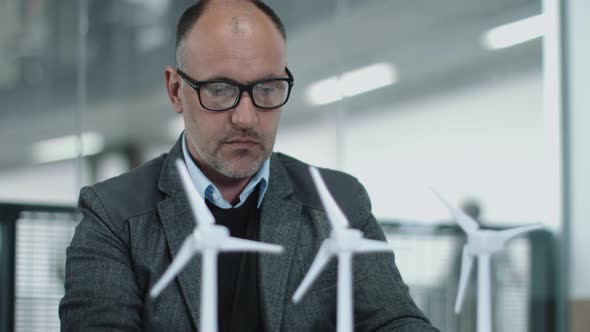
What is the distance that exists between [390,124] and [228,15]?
2.77 m

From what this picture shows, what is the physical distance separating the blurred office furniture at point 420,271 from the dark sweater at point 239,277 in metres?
1.55

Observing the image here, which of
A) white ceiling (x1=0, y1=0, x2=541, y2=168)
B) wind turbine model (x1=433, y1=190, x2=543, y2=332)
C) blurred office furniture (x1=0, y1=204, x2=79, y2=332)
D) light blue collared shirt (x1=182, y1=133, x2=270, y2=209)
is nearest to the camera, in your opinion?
wind turbine model (x1=433, y1=190, x2=543, y2=332)

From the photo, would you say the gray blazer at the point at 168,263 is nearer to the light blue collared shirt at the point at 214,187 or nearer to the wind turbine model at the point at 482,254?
the light blue collared shirt at the point at 214,187

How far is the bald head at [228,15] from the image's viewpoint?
209 cm

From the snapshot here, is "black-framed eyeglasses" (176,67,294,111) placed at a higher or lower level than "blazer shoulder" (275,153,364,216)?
higher

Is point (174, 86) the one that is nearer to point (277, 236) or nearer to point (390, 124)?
point (277, 236)

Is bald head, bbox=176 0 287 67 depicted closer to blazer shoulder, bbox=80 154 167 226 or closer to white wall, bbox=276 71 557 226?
blazer shoulder, bbox=80 154 167 226

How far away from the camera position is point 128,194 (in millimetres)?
2125

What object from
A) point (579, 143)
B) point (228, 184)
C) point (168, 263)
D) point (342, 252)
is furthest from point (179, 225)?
point (579, 143)

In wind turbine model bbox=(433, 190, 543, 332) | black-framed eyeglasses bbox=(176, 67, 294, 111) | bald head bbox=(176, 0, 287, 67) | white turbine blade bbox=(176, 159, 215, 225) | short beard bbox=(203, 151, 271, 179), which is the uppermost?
bald head bbox=(176, 0, 287, 67)

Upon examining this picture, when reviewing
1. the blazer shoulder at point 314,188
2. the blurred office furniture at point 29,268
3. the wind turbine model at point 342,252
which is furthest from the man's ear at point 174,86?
the blurred office furniture at point 29,268

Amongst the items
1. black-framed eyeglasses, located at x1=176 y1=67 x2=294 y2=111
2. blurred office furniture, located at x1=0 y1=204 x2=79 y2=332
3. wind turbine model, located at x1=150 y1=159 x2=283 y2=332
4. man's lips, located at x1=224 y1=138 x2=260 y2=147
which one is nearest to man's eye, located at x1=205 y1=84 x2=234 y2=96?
black-framed eyeglasses, located at x1=176 y1=67 x2=294 y2=111

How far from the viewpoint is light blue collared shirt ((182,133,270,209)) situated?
2.18 meters

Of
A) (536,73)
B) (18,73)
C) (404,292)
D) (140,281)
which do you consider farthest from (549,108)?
(140,281)
